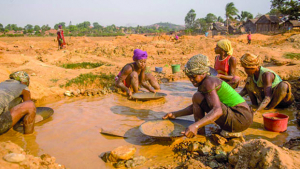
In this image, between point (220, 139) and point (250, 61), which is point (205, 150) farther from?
point (250, 61)

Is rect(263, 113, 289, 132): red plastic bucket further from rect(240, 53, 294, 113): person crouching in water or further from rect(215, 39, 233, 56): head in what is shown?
rect(215, 39, 233, 56): head

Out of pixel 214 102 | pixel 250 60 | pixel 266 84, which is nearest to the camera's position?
pixel 214 102

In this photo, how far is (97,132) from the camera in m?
3.65

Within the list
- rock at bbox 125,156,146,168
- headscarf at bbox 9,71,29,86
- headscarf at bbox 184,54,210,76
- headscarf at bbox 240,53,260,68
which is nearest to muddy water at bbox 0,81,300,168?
rock at bbox 125,156,146,168

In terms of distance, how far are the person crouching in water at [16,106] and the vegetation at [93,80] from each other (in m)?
2.78

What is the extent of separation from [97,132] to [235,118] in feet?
7.09

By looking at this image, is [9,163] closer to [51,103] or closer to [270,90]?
[51,103]

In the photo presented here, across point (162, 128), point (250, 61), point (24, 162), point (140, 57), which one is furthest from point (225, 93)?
point (140, 57)

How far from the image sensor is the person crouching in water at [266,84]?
392cm

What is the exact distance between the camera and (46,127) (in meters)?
3.93

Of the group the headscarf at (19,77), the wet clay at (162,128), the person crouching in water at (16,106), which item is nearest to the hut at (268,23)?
the wet clay at (162,128)

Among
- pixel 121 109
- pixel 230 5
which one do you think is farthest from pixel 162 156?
pixel 230 5

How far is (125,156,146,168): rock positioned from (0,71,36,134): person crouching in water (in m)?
1.85

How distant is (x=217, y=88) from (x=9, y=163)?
240cm
